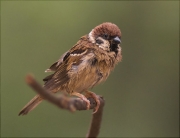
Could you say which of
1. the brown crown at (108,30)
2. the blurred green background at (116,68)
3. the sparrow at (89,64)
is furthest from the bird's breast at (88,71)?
the blurred green background at (116,68)

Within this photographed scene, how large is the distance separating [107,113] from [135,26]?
48.5 inches

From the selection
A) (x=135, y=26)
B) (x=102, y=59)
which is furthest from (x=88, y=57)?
(x=135, y=26)

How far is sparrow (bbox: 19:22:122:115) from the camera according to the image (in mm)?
2477

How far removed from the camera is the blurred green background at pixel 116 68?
523 centimetres

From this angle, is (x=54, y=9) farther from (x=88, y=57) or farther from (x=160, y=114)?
(x=88, y=57)

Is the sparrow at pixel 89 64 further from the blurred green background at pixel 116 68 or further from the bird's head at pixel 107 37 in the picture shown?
the blurred green background at pixel 116 68

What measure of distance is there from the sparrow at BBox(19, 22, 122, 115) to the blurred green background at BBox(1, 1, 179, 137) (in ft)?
8.55

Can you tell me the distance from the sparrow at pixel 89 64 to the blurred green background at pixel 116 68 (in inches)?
103

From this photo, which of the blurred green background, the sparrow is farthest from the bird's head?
the blurred green background

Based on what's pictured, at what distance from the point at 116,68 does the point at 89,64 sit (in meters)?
3.47

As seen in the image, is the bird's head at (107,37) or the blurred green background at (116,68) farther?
the blurred green background at (116,68)

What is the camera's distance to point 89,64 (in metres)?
2.48

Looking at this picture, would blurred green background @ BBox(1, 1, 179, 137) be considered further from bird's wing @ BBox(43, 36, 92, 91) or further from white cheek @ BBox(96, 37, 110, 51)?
white cheek @ BBox(96, 37, 110, 51)

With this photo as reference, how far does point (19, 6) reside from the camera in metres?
5.79
